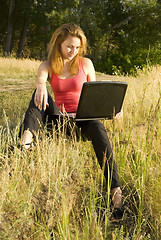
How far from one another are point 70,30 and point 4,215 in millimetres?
1901

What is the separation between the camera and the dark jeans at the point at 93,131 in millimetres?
2299

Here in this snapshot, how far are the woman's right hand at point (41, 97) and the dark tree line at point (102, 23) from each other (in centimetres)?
1655

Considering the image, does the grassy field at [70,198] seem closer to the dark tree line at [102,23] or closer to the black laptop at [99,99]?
the black laptop at [99,99]

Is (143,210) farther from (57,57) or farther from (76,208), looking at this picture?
(57,57)

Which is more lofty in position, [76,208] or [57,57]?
[57,57]

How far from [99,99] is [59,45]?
2.87 feet

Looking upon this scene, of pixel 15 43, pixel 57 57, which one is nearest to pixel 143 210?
pixel 57 57

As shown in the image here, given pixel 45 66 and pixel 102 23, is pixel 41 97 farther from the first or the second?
pixel 102 23

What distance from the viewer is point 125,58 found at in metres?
18.9

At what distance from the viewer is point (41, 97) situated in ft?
8.55

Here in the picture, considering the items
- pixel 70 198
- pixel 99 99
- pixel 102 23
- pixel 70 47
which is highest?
pixel 102 23

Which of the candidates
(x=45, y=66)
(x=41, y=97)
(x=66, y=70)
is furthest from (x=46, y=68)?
(x=41, y=97)

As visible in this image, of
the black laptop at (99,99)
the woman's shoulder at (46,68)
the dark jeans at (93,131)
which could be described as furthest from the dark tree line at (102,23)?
the black laptop at (99,99)

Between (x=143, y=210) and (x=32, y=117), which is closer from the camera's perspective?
(x=143, y=210)
